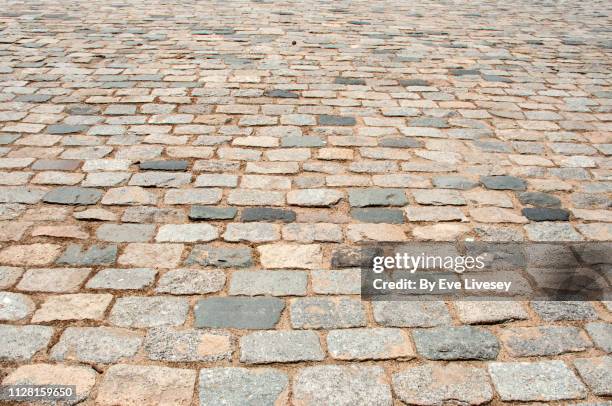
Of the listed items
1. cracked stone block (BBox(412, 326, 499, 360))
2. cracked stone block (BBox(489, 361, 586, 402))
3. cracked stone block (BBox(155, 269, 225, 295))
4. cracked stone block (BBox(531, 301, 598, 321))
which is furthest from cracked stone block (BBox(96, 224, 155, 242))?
cracked stone block (BBox(531, 301, 598, 321))

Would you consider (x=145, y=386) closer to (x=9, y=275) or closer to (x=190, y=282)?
(x=190, y=282)

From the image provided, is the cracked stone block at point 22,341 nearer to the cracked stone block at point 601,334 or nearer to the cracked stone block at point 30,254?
the cracked stone block at point 30,254

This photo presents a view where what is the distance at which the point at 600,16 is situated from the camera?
896 centimetres

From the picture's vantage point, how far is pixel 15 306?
2.32 meters

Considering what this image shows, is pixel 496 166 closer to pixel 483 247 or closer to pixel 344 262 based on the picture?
pixel 483 247

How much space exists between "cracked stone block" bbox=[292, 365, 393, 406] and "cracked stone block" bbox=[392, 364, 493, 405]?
69mm

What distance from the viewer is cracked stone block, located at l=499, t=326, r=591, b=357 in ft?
7.09

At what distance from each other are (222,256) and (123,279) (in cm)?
51

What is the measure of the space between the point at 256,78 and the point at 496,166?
9.35ft

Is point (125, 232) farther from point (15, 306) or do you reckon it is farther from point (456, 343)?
point (456, 343)

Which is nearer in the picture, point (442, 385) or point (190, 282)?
point (442, 385)

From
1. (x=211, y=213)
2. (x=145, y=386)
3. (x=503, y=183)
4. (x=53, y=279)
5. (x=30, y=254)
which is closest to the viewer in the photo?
(x=145, y=386)

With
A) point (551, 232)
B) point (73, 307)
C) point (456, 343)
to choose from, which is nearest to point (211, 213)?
point (73, 307)

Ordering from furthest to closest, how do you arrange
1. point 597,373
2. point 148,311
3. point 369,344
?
point 148,311 → point 369,344 → point 597,373
